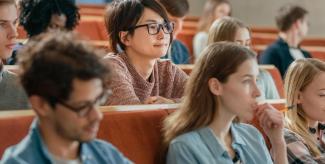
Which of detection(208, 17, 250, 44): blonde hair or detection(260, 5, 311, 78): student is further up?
detection(208, 17, 250, 44): blonde hair

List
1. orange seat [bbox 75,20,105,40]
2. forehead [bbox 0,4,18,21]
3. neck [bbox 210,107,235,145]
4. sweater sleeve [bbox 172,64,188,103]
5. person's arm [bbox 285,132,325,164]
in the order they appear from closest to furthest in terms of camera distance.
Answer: neck [bbox 210,107,235,145], person's arm [bbox 285,132,325,164], forehead [bbox 0,4,18,21], sweater sleeve [bbox 172,64,188,103], orange seat [bbox 75,20,105,40]

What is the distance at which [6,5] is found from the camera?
250cm

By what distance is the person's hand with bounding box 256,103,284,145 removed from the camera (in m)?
2.07

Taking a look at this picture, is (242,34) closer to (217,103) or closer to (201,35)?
(217,103)

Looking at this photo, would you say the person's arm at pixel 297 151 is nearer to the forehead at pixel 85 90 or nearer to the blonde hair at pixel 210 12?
the forehead at pixel 85 90

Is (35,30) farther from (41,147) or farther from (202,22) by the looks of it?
(202,22)

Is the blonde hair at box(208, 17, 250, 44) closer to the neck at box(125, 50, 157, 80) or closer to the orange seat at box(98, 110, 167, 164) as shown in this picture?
the neck at box(125, 50, 157, 80)

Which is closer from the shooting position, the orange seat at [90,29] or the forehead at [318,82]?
the forehead at [318,82]

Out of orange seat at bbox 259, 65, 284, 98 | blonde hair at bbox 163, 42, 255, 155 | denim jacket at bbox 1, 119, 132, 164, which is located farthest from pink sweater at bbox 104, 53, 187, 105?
orange seat at bbox 259, 65, 284, 98

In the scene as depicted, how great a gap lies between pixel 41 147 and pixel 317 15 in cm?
491

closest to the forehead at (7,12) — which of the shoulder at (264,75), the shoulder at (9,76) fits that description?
the shoulder at (9,76)

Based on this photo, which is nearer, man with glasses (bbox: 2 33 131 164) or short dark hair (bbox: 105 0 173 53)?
man with glasses (bbox: 2 33 131 164)

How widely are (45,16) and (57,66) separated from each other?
1458 mm

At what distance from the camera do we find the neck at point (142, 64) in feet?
8.43
